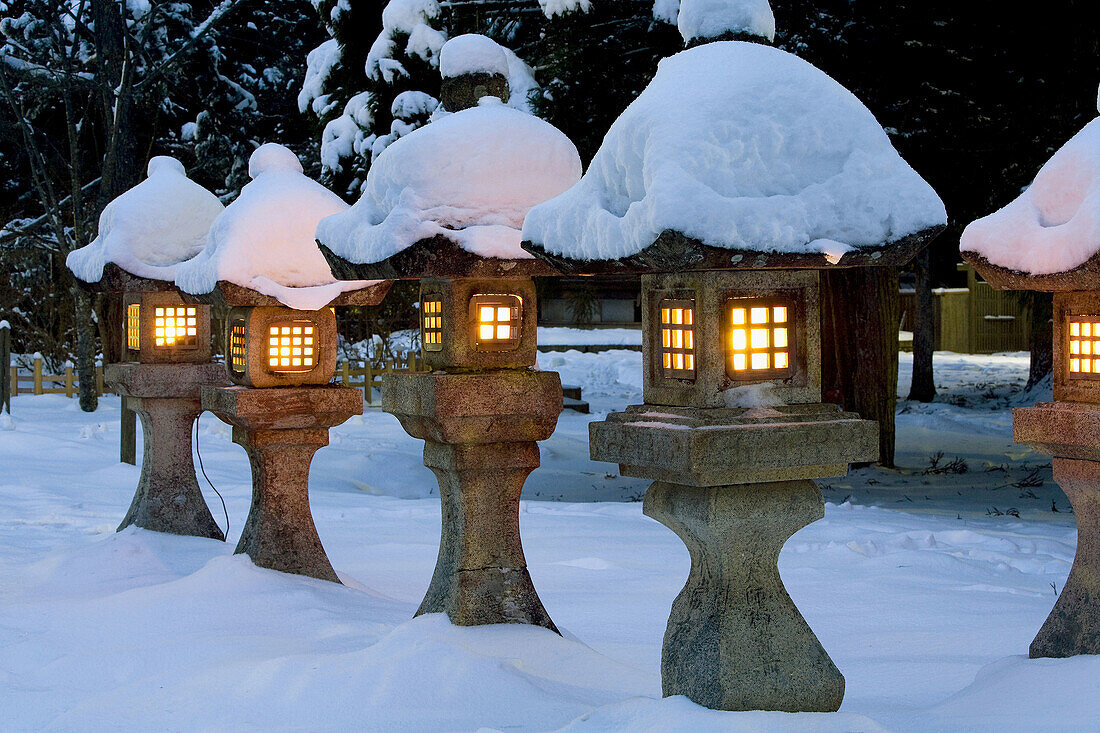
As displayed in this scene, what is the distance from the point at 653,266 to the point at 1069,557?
5287 millimetres

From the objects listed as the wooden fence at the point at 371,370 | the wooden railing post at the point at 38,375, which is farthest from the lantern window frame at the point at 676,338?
the wooden railing post at the point at 38,375

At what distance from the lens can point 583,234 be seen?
410 centimetres

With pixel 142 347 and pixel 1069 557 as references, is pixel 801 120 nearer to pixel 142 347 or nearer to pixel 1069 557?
pixel 1069 557

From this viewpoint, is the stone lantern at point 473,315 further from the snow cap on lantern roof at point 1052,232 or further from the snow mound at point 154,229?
the snow mound at point 154,229

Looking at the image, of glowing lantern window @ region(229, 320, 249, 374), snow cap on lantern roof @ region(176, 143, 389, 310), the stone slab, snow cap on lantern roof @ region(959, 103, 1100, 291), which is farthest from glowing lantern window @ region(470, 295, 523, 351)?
glowing lantern window @ region(229, 320, 249, 374)

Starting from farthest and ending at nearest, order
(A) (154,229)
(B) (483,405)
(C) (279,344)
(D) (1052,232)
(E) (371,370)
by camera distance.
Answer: (E) (371,370), (A) (154,229), (C) (279,344), (B) (483,405), (D) (1052,232)

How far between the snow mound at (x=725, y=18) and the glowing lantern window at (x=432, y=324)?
194 cm

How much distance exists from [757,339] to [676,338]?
291 millimetres

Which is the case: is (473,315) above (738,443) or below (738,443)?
above

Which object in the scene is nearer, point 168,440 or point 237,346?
point 237,346

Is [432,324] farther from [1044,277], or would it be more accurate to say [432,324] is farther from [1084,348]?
[1084,348]

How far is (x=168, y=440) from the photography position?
28.1ft

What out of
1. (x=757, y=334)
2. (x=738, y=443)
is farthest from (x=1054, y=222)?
(x=738, y=443)

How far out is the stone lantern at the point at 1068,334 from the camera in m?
4.63
